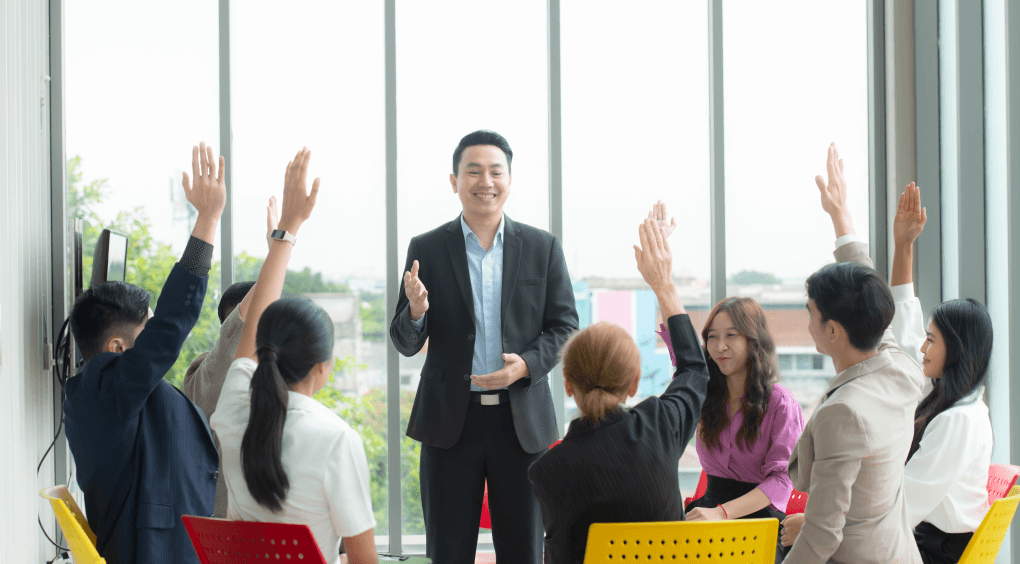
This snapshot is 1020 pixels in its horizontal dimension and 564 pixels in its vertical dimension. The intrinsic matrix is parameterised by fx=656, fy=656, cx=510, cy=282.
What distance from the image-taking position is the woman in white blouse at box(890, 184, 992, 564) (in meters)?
1.95

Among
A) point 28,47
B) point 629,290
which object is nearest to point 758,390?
point 629,290

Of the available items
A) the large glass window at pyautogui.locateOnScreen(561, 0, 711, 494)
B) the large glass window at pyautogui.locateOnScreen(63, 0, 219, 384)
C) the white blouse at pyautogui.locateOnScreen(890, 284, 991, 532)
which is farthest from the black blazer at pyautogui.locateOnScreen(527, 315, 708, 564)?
the large glass window at pyautogui.locateOnScreen(63, 0, 219, 384)

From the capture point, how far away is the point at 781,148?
314 centimetres

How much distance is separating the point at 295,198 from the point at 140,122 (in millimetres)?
1681

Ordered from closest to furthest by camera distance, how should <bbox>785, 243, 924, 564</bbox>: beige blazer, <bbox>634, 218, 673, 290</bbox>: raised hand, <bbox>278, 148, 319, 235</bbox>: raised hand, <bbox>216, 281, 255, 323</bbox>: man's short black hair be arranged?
1. <bbox>785, 243, 924, 564</bbox>: beige blazer
2. <bbox>634, 218, 673, 290</bbox>: raised hand
3. <bbox>278, 148, 319, 235</bbox>: raised hand
4. <bbox>216, 281, 255, 323</bbox>: man's short black hair

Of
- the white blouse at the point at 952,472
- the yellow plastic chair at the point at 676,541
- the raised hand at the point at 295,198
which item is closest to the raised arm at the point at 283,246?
the raised hand at the point at 295,198

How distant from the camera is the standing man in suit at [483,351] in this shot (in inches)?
90.9

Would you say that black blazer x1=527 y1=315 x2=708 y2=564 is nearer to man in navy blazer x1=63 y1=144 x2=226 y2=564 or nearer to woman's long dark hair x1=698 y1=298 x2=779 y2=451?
woman's long dark hair x1=698 y1=298 x2=779 y2=451

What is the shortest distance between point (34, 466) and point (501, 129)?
2.49 m

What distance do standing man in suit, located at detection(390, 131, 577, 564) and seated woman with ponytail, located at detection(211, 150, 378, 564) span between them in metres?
0.69

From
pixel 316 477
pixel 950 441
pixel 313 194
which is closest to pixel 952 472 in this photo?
pixel 950 441

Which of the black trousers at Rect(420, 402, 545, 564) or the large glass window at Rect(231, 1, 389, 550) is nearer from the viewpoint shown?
the black trousers at Rect(420, 402, 545, 564)

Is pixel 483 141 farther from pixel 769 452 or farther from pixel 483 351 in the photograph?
pixel 769 452

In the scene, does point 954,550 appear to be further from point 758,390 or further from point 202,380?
point 202,380
